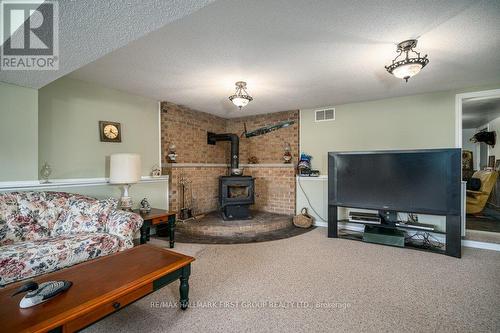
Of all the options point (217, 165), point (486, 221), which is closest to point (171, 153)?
point (217, 165)

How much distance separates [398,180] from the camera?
3264 millimetres

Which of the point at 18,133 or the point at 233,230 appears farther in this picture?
the point at 233,230

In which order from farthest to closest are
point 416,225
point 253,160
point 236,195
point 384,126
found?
point 253,160, point 236,195, point 384,126, point 416,225

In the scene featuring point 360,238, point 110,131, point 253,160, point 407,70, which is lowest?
point 360,238

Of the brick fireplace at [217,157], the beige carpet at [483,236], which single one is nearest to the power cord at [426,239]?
the beige carpet at [483,236]

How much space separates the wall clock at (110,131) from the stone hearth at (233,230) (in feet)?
5.78

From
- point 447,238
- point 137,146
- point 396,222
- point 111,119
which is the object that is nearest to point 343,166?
point 396,222

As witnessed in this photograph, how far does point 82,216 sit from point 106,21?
207 cm

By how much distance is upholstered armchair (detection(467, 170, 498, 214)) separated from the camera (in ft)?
15.3

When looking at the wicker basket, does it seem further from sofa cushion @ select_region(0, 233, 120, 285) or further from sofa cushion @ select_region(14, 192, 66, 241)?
sofa cushion @ select_region(14, 192, 66, 241)

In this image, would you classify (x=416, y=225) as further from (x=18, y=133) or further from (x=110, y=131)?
(x=18, y=133)

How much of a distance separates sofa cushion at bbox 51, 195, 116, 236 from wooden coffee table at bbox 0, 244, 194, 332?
88cm

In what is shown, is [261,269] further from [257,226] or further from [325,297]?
[257,226]

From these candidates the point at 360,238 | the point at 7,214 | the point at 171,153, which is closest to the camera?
the point at 7,214
